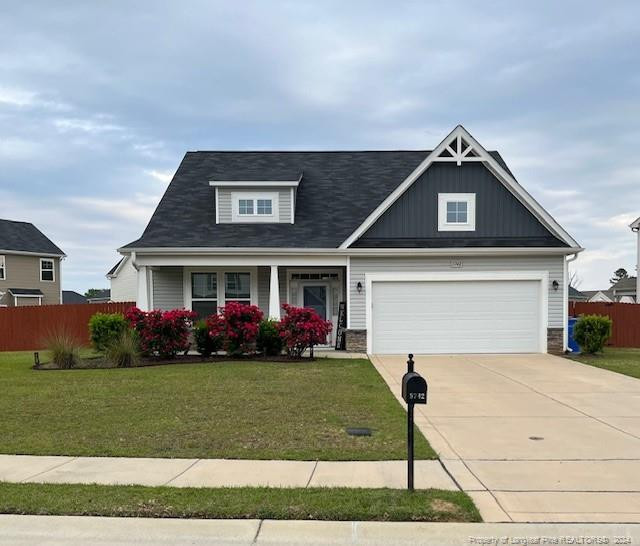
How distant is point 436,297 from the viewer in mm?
16234

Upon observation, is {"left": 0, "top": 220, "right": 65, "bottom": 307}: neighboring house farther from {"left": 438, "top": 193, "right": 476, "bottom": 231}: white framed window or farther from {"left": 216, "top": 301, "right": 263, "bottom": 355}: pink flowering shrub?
{"left": 438, "top": 193, "right": 476, "bottom": 231}: white framed window

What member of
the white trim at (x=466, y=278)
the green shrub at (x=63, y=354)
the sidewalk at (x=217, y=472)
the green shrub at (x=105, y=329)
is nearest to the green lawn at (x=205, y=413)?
the sidewalk at (x=217, y=472)

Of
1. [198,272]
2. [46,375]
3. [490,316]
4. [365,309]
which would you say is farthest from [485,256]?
[46,375]

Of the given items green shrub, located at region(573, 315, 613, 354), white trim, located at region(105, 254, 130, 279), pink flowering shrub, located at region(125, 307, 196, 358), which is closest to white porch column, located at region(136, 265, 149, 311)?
pink flowering shrub, located at region(125, 307, 196, 358)

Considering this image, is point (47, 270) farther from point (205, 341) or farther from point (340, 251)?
point (340, 251)

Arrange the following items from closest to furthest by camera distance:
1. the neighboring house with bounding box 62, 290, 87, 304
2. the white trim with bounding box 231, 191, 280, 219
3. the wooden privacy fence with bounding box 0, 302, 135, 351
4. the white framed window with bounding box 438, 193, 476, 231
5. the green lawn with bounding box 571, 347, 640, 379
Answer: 1. the green lawn with bounding box 571, 347, 640, 379
2. the white framed window with bounding box 438, 193, 476, 231
3. the white trim with bounding box 231, 191, 280, 219
4. the wooden privacy fence with bounding box 0, 302, 135, 351
5. the neighboring house with bounding box 62, 290, 87, 304

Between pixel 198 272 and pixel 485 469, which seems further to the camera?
pixel 198 272

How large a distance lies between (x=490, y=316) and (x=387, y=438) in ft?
33.2

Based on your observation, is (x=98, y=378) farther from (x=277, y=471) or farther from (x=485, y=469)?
(x=485, y=469)

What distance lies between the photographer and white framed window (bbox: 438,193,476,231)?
1639 centimetres

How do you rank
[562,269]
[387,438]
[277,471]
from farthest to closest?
[562,269] < [387,438] < [277,471]

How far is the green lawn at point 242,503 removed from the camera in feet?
14.9

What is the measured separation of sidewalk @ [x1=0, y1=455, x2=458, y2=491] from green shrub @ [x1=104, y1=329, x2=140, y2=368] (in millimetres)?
7772

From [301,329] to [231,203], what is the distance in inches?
227
